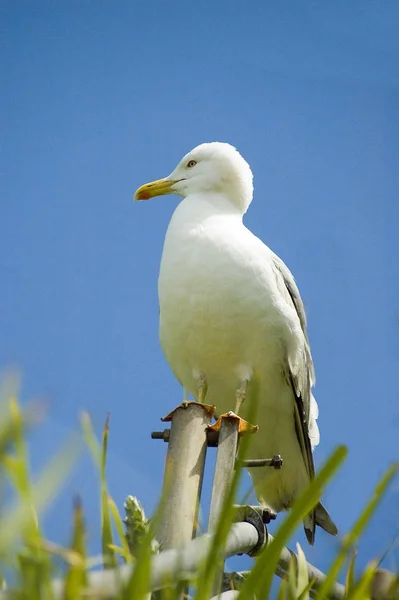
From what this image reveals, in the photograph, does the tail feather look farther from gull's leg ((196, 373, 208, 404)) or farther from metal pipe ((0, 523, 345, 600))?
metal pipe ((0, 523, 345, 600))

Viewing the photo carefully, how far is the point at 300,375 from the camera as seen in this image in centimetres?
301

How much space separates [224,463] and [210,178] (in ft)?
5.61

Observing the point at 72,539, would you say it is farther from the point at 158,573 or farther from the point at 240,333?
the point at 240,333

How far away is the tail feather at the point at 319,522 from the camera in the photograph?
9.27ft

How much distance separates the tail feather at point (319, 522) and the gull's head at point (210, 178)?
3.75 ft

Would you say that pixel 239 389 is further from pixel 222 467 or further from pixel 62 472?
pixel 62 472

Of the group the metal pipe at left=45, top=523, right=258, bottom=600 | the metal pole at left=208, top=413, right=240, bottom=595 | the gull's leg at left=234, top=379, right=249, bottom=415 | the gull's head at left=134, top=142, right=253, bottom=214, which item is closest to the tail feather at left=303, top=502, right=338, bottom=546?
the gull's leg at left=234, top=379, right=249, bottom=415

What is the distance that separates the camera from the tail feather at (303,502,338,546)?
111 inches

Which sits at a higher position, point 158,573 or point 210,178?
point 210,178

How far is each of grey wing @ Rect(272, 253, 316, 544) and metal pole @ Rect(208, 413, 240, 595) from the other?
3.33ft

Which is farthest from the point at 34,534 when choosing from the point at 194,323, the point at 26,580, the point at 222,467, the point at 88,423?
the point at 194,323

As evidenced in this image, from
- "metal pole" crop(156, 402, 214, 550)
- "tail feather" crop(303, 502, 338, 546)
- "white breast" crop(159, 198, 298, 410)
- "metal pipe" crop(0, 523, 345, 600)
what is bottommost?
"metal pipe" crop(0, 523, 345, 600)

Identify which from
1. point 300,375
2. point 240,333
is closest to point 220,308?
point 240,333

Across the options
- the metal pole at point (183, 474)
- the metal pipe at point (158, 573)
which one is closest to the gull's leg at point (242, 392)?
the metal pole at point (183, 474)
